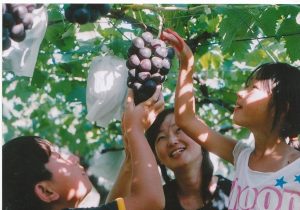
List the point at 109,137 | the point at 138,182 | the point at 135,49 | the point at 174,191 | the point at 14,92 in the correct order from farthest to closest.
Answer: the point at 109,137 → the point at 14,92 → the point at 174,191 → the point at 135,49 → the point at 138,182

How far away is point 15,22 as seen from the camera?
148 centimetres

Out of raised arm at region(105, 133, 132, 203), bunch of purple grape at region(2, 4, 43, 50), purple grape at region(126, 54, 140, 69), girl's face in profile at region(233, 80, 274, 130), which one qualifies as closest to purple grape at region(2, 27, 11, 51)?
bunch of purple grape at region(2, 4, 43, 50)

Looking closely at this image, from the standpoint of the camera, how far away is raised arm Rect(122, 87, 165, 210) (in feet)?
4.97

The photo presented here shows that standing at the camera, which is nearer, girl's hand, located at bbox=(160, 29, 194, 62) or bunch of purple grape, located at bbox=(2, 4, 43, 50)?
bunch of purple grape, located at bbox=(2, 4, 43, 50)

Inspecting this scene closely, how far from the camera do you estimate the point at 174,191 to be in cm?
217

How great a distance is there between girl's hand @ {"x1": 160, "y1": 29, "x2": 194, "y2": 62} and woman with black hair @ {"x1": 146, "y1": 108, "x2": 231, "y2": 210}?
0.40 meters

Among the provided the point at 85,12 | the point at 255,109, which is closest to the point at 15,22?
the point at 85,12

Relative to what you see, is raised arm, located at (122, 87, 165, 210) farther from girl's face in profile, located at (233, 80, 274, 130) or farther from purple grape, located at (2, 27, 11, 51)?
purple grape, located at (2, 27, 11, 51)

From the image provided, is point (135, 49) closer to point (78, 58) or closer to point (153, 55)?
point (153, 55)

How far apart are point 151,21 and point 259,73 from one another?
470 millimetres

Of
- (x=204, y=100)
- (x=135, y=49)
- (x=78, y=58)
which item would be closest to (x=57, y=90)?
(x=78, y=58)

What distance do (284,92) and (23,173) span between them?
37.5 inches

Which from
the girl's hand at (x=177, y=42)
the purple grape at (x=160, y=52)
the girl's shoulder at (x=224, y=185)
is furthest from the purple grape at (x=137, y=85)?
the girl's shoulder at (x=224, y=185)

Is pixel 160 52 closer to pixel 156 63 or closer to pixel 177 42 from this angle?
pixel 156 63
